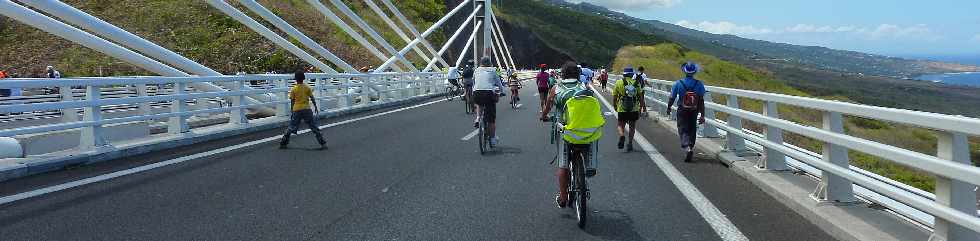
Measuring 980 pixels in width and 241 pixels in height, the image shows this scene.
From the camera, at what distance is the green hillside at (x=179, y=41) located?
3625cm

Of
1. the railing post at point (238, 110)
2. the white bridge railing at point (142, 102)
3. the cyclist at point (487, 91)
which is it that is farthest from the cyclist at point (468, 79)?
the cyclist at point (487, 91)

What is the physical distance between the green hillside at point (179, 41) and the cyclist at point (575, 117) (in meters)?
34.5

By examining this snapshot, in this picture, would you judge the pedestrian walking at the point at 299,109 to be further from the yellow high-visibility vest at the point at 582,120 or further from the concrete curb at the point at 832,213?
the concrete curb at the point at 832,213

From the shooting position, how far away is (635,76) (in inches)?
429

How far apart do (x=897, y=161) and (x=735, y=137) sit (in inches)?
170

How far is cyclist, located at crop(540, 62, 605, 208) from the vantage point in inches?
206

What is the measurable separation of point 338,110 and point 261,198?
11.3 meters

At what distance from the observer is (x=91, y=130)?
27.5 feet

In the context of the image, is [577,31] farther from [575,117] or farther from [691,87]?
[575,117]

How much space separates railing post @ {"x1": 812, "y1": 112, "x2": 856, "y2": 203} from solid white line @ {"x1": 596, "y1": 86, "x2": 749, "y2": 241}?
2.87 feet

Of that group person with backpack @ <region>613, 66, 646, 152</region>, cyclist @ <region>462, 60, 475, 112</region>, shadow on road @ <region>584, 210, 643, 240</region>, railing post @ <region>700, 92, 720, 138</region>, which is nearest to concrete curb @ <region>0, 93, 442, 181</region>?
cyclist @ <region>462, 60, 475, 112</region>

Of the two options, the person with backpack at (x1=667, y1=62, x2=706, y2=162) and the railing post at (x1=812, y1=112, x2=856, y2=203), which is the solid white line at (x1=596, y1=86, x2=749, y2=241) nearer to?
the person with backpack at (x1=667, y1=62, x2=706, y2=162)

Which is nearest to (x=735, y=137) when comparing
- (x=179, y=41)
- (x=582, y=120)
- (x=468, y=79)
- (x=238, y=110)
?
(x=582, y=120)

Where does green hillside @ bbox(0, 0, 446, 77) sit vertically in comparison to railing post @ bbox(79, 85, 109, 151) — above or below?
above
